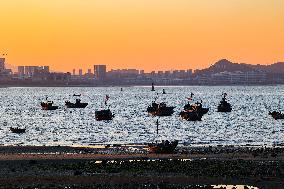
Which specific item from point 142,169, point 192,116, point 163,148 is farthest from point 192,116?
point 142,169

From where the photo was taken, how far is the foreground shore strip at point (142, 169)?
4397cm

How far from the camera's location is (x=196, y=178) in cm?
4534

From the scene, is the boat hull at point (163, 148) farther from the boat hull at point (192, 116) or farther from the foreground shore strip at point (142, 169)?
the boat hull at point (192, 116)

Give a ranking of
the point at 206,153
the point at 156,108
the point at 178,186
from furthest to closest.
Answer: the point at 156,108 → the point at 206,153 → the point at 178,186

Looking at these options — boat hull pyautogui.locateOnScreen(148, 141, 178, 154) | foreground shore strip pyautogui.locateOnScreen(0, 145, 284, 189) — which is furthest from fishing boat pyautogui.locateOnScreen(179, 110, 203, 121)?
boat hull pyautogui.locateOnScreen(148, 141, 178, 154)

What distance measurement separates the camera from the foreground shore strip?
43969 mm

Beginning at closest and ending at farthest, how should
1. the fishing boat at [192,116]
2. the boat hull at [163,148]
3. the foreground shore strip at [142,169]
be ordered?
the foreground shore strip at [142,169], the boat hull at [163,148], the fishing boat at [192,116]

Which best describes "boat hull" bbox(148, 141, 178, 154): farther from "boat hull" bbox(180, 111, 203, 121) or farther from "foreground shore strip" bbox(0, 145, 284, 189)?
"boat hull" bbox(180, 111, 203, 121)

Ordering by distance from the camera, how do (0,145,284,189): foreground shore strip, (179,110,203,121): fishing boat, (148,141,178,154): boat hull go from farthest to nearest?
(179,110,203,121): fishing boat → (148,141,178,154): boat hull → (0,145,284,189): foreground shore strip

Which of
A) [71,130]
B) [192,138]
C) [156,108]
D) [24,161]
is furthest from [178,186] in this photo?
[156,108]

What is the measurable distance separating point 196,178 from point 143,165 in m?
7.55

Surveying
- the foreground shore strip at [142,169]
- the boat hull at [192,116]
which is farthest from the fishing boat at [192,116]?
the foreground shore strip at [142,169]

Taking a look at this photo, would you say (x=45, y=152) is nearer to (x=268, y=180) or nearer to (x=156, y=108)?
(x=268, y=180)

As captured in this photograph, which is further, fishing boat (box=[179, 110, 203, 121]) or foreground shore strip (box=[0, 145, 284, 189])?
fishing boat (box=[179, 110, 203, 121])
